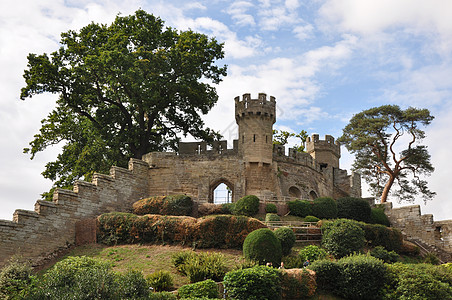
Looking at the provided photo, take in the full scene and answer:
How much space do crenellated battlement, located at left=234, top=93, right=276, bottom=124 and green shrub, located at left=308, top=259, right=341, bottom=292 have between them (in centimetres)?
1692

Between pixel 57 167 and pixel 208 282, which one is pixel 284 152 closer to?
pixel 57 167

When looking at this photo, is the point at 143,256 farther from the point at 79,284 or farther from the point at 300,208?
the point at 300,208

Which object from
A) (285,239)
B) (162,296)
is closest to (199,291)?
(162,296)

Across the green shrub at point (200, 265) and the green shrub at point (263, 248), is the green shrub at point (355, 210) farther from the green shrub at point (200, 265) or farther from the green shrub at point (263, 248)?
the green shrub at point (200, 265)

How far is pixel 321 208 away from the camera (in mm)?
31812

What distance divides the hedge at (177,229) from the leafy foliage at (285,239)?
1.48m

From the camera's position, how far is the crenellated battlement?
35938 mm

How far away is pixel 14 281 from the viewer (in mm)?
17797

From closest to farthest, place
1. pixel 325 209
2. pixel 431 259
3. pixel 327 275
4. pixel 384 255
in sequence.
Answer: pixel 327 275 → pixel 384 255 → pixel 431 259 → pixel 325 209

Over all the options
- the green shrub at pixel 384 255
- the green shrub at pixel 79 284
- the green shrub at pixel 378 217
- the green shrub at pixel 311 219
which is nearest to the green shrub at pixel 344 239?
the green shrub at pixel 384 255

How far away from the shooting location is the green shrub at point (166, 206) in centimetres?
2889

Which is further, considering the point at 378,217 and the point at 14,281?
the point at 378,217

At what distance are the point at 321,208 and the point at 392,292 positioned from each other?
1186 centimetres

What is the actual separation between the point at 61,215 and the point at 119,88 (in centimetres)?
1294
